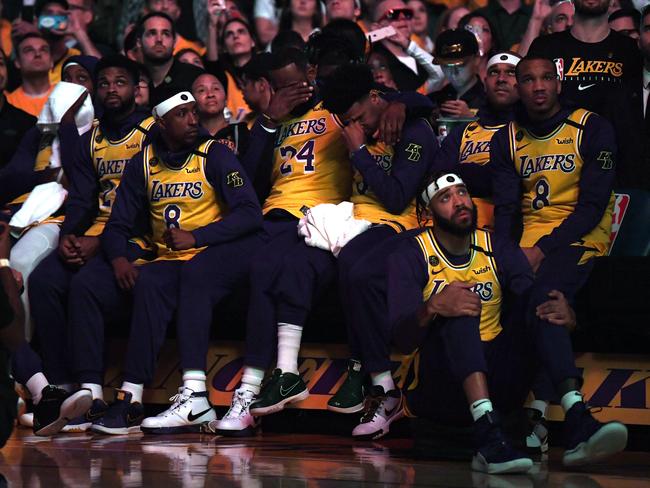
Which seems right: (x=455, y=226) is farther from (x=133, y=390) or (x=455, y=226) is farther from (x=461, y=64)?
(x=461, y=64)

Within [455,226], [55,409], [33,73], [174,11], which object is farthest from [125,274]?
[174,11]

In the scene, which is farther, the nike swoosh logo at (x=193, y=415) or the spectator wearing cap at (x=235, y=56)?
the spectator wearing cap at (x=235, y=56)

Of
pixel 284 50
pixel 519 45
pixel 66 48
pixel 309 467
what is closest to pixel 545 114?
pixel 284 50

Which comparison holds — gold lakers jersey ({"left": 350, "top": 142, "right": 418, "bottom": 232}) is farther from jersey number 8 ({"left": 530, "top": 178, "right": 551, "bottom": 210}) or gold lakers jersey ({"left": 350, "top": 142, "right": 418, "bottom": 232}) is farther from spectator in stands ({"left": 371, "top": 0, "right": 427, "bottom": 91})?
spectator in stands ({"left": 371, "top": 0, "right": 427, "bottom": 91})

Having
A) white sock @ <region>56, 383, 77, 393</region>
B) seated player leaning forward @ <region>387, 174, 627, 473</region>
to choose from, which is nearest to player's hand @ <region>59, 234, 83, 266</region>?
white sock @ <region>56, 383, 77, 393</region>

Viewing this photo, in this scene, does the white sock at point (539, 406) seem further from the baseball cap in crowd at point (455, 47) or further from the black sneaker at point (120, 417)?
the baseball cap in crowd at point (455, 47)

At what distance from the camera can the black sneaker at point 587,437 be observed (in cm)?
602

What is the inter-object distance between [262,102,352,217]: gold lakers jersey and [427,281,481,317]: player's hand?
209cm

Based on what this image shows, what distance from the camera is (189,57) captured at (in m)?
10.9

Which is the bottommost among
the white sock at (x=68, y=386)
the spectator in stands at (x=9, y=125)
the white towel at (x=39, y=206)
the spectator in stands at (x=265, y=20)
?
the white sock at (x=68, y=386)

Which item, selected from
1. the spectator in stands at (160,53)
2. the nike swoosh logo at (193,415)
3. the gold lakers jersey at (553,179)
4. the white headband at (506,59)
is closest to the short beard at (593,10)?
the white headband at (506,59)

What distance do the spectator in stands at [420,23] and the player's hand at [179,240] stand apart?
13.1 feet

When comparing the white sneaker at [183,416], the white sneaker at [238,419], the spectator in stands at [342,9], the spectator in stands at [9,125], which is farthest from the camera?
the spectator in stands at [342,9]

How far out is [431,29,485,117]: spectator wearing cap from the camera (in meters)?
8.87
